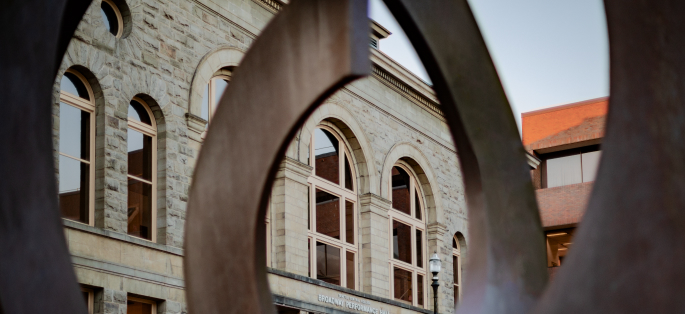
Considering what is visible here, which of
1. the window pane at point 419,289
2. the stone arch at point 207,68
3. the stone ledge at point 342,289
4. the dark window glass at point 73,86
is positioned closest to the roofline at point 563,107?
the window pane at point 419,289

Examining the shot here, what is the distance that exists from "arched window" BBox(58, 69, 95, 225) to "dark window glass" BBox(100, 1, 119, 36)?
1.34 m

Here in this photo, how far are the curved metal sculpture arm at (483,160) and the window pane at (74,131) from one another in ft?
37.0

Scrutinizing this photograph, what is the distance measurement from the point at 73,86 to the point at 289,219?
636 centimetres

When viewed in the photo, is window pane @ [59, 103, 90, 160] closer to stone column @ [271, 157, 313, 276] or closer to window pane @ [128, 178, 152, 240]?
window pane @ [128, 178, 152, 240]

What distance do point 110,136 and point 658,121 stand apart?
14.1 m

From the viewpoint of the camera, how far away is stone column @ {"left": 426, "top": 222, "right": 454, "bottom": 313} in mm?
28141

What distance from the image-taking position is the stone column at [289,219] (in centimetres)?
2158

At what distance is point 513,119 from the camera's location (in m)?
7.47

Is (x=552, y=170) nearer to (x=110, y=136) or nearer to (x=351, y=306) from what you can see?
(x=351, y=306)

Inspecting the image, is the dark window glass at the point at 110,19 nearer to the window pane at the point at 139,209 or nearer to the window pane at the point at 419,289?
the window pane at the point at 139,209

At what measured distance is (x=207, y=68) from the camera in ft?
65.8

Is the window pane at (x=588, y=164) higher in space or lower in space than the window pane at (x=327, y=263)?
higher

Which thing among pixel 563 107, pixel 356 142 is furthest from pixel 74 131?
pixel 563 107

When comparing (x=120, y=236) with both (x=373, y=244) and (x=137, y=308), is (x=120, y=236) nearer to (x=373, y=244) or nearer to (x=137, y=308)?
(x=137, y=308)
